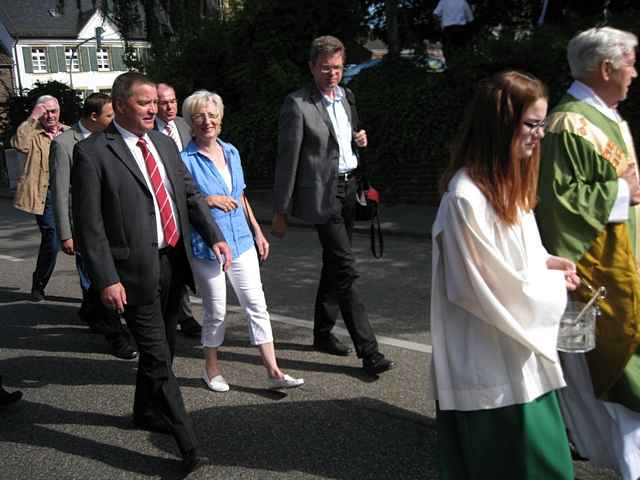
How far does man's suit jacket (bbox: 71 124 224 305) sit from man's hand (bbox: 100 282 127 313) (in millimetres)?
26

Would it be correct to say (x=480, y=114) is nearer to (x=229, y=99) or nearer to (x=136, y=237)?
(x=136, y=237)

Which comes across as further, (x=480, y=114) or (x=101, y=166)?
(x=101, y=166)

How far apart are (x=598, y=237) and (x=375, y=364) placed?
6.69 feet

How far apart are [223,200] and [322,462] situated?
1669mm

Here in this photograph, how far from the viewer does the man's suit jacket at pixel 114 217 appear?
3.80 metres

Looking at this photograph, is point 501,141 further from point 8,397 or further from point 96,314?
point 96,314

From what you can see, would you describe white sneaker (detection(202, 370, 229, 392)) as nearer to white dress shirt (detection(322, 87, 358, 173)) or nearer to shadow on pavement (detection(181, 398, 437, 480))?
shadow on pavement (detection(181, 398, 437, 480))

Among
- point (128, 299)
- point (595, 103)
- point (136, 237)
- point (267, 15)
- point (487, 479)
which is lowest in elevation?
point (487, 479)

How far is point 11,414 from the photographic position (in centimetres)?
472

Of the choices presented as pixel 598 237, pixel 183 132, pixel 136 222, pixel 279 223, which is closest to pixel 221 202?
pixel 279 223

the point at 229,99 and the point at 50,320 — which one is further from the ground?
the point at 229,99

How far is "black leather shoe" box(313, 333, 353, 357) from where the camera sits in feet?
18.0

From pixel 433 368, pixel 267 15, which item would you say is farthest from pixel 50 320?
pixel 267 15

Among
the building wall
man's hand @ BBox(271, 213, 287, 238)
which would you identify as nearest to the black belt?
man's hand @ BBox(271, 213, 287, 238)
